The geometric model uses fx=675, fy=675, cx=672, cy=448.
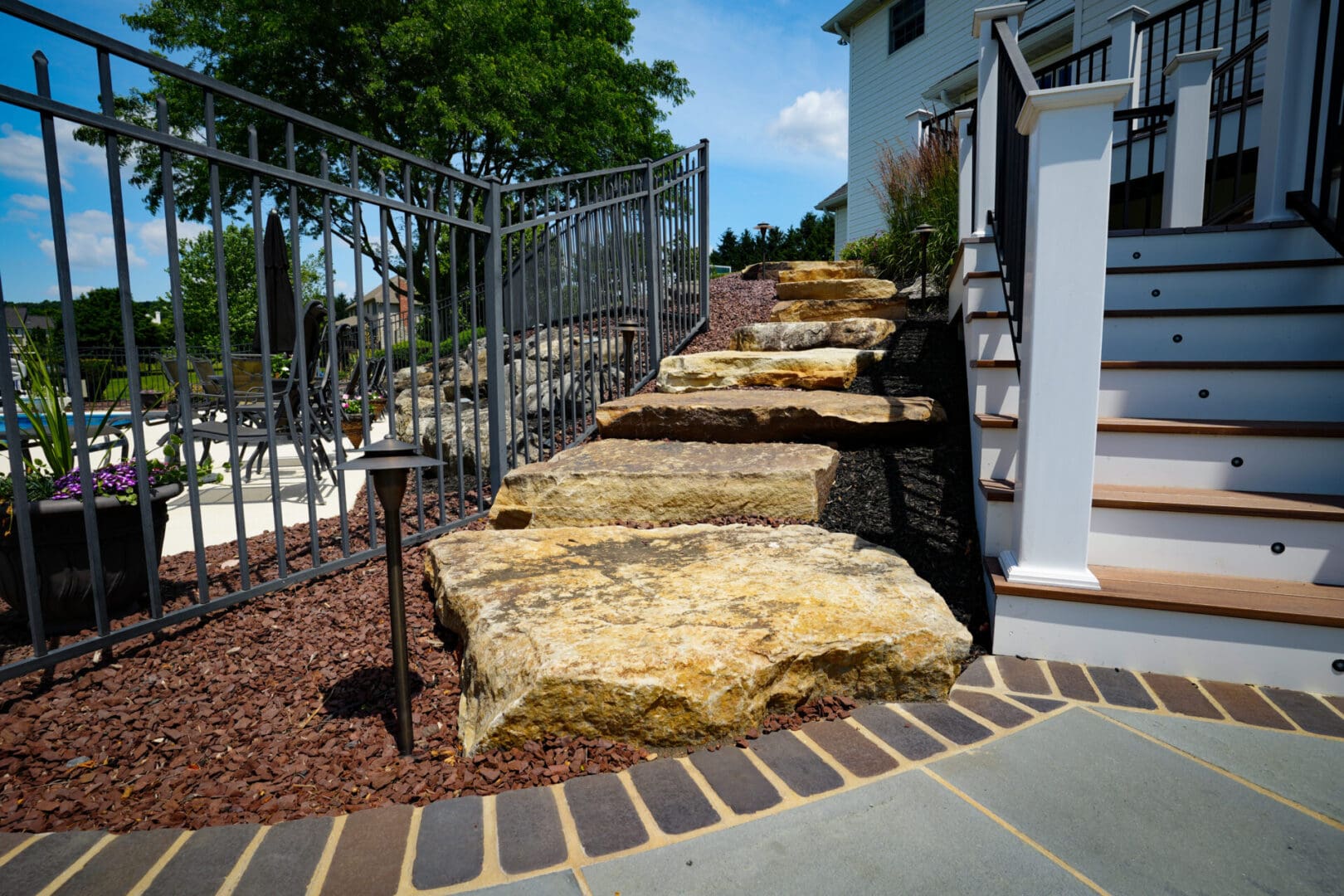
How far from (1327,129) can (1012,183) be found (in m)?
1.32

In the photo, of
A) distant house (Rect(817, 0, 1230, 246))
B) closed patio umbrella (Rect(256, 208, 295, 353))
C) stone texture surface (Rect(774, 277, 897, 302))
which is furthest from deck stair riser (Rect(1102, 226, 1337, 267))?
distant house (Rect(817, 0, 1230, 246))

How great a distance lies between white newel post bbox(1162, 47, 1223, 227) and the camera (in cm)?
382

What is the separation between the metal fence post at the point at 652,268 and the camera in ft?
14.4

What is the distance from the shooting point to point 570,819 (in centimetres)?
136

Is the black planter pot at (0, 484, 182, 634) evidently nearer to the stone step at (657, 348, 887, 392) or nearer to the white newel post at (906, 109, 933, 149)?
the stone step at (657, 348, 887, 392)

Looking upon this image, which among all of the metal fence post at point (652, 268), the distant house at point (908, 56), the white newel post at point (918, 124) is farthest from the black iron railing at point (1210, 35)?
the metal fence post at point (652, 268)

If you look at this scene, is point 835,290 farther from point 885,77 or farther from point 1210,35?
point 885,77

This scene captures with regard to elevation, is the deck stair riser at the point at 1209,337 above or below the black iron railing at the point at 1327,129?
below

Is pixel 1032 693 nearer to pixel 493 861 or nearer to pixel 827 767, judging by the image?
pixel 827 767

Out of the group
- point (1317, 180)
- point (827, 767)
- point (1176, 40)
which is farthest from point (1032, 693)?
point (1176, 40)

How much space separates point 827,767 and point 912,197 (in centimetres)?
581

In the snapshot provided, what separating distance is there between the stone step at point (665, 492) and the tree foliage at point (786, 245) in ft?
54.5

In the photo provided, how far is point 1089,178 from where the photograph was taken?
1841mm

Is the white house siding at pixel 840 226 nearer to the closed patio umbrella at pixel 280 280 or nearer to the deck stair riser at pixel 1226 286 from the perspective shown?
the closed patio umbrella at pixel 280 280
